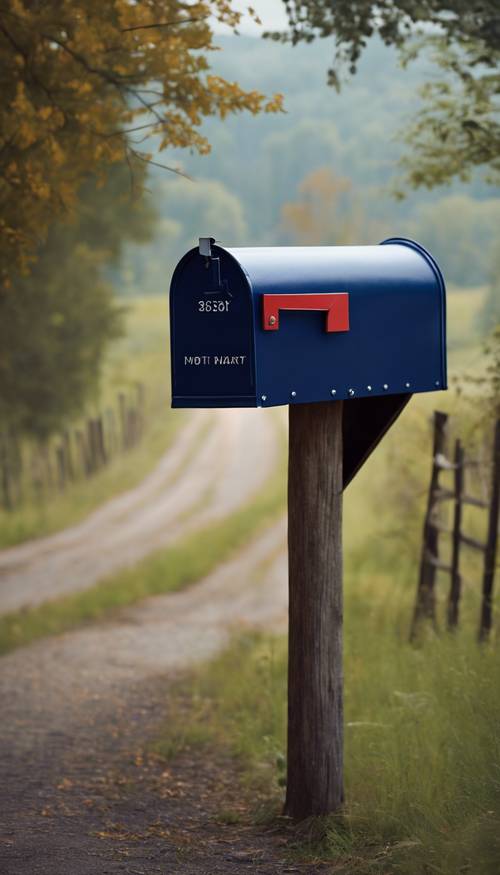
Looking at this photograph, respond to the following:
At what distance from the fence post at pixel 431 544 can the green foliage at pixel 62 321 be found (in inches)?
397

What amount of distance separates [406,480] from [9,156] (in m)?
6.10

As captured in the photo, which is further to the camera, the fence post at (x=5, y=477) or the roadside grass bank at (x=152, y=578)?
the fence post at (x=5, y=477)

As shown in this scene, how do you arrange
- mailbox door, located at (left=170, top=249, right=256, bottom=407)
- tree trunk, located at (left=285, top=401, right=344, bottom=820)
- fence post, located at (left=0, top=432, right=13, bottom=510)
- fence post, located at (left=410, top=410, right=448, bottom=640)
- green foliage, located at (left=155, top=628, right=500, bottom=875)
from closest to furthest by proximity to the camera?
green foliage, located at (left=155, top=628, right=500, bottom=875), mailbox door, located at (left=170, top=249, right=256, bottom=407), tree trunk, located at (left=285, top=401, right=344, bottom=820), fence post, located at (left=410, top=410, right=448, bottom=640), fence post, located at (left=0, top=432, right=13, bottom=510)

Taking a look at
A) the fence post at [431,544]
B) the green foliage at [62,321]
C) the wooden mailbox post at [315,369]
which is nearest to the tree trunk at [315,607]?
the wooden mailbox post at [315,369]

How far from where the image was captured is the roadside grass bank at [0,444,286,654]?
11828 mm

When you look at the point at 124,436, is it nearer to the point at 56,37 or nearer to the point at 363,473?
the point at 363,473

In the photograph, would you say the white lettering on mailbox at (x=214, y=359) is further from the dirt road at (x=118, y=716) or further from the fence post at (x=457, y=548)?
the fence post at (x=457, y=548)

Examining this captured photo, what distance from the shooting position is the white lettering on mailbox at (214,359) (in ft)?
15.7

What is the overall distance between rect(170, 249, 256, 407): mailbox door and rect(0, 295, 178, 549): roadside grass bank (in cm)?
1296

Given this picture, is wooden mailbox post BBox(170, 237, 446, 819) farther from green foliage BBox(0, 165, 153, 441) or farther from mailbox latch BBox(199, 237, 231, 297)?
green foliage BBox(0, 165, 153, 441)

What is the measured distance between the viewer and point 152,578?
14.4m

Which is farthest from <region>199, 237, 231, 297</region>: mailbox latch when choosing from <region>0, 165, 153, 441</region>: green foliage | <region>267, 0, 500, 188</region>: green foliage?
<region>0, 165, 153, 441</region>: green foliage

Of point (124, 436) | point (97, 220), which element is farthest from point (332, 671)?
point (124, 436)

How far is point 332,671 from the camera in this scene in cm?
549
